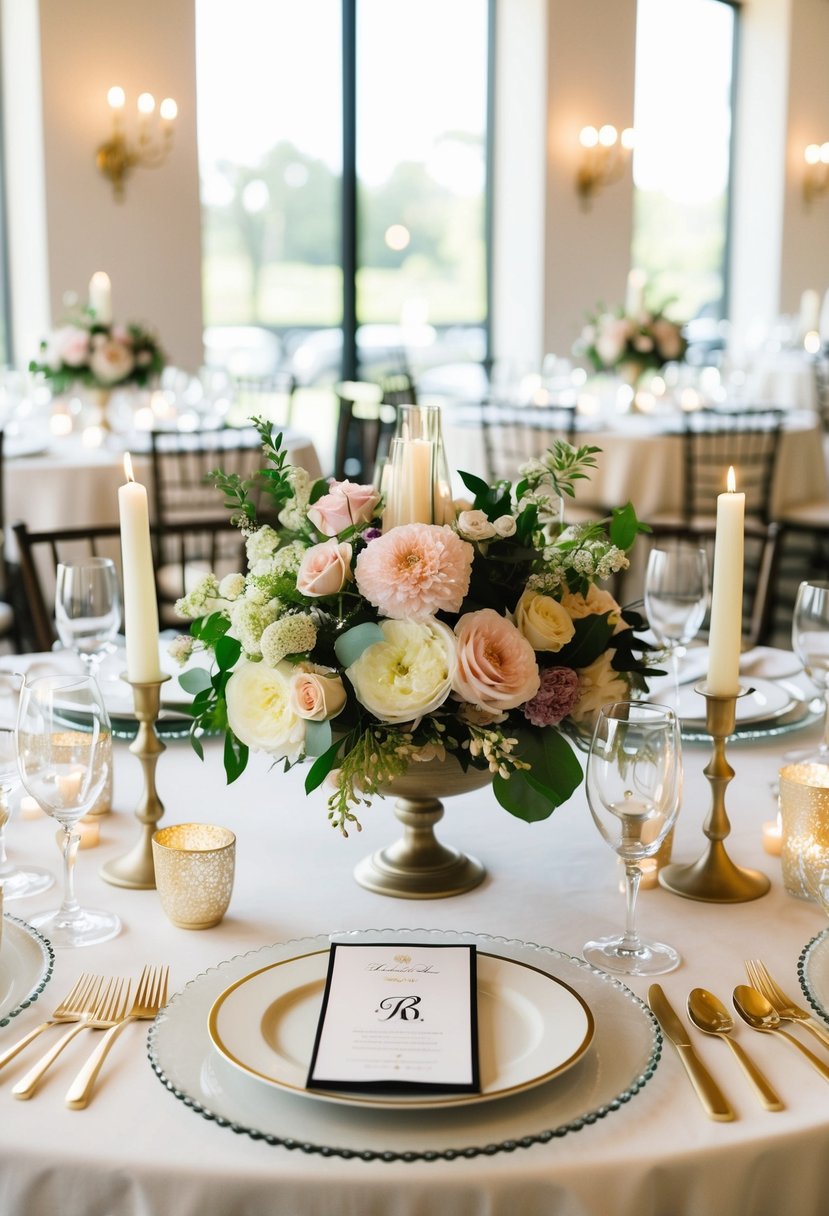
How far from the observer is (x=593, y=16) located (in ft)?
27.8

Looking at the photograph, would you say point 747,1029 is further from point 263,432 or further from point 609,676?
point 263,432

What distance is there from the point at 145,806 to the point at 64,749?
0.66 feet

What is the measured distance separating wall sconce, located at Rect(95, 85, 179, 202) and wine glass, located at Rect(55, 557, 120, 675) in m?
4.82

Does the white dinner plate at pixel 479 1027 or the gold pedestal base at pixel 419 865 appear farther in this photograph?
the gold pedestal base at pixel 419 865

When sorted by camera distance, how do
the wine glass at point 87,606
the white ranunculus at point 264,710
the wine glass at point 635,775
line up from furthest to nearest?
the wine glass at point 87,606 → the white ranunculus at point 264,710 → the wine glass at point 635,775

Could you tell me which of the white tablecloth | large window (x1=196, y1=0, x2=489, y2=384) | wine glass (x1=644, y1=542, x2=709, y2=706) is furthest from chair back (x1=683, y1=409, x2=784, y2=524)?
wine glass (x1=644, y1=542, x2=709, y2=706)

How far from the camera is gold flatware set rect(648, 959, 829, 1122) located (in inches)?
39.8

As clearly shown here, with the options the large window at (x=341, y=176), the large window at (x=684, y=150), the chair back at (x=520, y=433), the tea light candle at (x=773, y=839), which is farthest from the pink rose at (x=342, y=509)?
the large window at (x=684, y=150)

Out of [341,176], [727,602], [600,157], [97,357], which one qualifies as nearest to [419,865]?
[727,602]

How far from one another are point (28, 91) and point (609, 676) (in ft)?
18.3

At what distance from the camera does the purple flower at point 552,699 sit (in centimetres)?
125

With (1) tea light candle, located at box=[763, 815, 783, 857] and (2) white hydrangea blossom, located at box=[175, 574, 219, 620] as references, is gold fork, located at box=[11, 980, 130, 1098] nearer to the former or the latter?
(2) white hydrangea blossom, located at box=[175, 574, 219, 620]

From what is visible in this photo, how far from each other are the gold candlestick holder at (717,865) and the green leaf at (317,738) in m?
0.39

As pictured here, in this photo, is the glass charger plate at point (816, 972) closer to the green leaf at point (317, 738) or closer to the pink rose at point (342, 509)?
the green leaf at point (317, 738)
